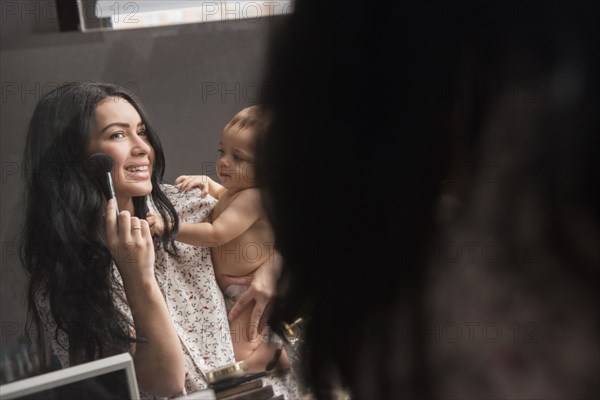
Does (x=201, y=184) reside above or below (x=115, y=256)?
above

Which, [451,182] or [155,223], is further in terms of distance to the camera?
[155,223]

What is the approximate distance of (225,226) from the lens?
1.38 metres

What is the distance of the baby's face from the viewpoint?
53.3 inches

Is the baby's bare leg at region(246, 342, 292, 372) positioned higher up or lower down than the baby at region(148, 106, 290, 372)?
lower down

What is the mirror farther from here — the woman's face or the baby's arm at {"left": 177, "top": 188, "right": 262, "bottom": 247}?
the baby's arm at {"left": 177, "top": 188, "right": 262, "bottom": 247}

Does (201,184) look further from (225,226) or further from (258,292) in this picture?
(258,292)

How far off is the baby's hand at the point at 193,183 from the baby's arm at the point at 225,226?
62mm

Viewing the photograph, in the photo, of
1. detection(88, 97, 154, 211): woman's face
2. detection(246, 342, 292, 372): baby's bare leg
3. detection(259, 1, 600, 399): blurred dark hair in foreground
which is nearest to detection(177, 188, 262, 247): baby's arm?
detection(88, 97, 154, 211): woman's face

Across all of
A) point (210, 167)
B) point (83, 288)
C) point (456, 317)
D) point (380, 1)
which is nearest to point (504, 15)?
point (380, 1)

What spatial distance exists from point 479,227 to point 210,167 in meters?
1.04

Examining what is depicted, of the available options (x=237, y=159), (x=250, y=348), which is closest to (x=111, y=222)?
(x=237, y=159)

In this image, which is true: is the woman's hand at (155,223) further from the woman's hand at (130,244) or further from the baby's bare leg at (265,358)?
the baby's bare leg at (265,358)

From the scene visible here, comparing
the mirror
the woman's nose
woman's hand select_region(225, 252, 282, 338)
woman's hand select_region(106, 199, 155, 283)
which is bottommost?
woman's hand select_region(225, 252, 282, 338)

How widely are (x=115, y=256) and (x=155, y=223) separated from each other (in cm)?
10
